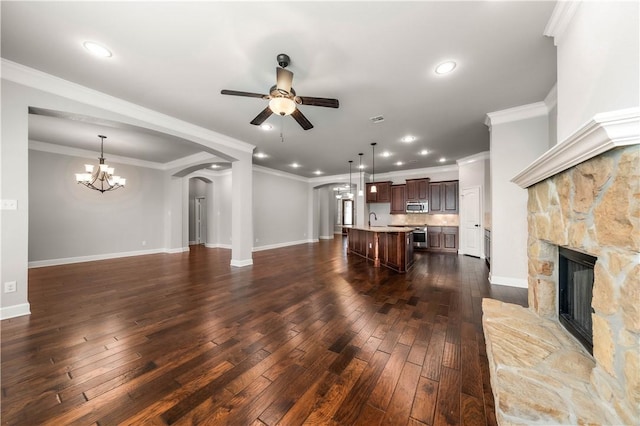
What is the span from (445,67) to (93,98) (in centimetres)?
456

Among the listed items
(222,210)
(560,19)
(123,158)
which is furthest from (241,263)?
(560,19)

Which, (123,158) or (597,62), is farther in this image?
(123,158)

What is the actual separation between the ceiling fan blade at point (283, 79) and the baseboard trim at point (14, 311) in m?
3.93

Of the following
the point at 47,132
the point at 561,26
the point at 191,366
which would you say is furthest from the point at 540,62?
the point at 47,132

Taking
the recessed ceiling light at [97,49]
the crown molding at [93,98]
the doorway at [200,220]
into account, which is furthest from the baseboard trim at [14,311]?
the doorway at [200,220]

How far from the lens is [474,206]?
6449mm

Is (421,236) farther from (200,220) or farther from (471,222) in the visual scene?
(200,220)

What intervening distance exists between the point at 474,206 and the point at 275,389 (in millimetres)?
6854

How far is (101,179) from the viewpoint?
5.85m

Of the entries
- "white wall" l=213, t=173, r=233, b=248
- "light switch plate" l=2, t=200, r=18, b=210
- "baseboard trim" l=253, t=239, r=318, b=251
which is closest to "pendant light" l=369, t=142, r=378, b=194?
"baseboard trim" l=253, t=239, r=318, b=251

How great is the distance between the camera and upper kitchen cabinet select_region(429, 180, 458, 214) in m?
7.47

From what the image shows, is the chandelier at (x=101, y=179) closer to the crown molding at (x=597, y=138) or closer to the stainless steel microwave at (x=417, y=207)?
the crown molding at (x=597, y=138)

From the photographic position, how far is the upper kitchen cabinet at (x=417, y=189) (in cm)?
788

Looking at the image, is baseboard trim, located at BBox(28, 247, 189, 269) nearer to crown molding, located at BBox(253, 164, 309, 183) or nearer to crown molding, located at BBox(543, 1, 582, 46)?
crown molding, located at BBox(253, 164, 309, 183)
